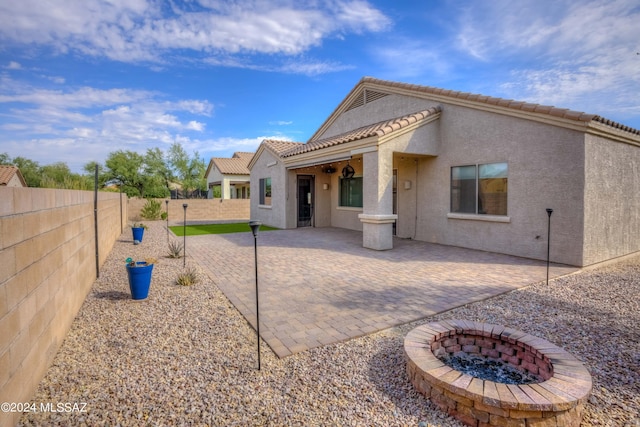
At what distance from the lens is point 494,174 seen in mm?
9016

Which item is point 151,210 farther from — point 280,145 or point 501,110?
point 501,110

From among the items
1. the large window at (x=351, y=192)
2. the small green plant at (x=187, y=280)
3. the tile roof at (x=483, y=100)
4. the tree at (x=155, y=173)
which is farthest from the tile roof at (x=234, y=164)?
the small green plant at (x=187, y=280)

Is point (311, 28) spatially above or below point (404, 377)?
above

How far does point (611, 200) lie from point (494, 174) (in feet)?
9.79

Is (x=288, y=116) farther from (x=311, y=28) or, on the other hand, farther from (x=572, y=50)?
(x=572, y=50)

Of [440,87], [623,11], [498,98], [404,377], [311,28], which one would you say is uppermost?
[311,28]

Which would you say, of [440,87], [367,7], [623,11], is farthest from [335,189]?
[623,11]

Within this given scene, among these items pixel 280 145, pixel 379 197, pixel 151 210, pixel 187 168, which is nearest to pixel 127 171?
pixel 187 168

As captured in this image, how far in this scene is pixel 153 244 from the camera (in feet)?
37.8

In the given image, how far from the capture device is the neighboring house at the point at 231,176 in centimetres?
3303

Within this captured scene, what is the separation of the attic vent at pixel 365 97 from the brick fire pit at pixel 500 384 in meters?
11.3

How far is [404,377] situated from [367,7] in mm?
9760

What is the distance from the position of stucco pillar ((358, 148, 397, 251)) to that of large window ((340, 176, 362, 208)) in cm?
438

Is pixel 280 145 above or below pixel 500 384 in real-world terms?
above
